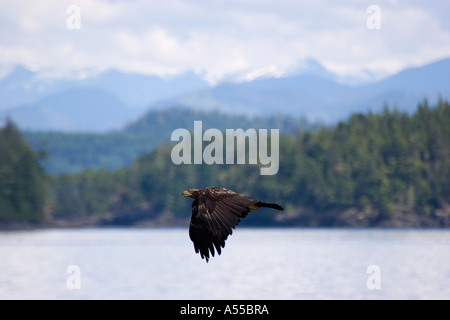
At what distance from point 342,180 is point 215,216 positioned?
140m

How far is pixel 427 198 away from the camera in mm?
148000

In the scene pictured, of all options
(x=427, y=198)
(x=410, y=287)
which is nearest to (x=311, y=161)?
(x=427, y=198)

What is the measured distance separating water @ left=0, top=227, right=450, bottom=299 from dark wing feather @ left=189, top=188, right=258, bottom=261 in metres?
31.8

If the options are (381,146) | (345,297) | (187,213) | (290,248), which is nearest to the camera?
(345,297)

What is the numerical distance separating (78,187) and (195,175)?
31509mm

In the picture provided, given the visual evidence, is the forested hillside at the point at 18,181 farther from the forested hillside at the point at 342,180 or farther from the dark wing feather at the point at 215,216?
the dark wing feather at the point at 215,216

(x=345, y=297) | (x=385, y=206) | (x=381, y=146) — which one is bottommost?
(x=345, y=297)

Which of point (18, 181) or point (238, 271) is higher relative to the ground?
point (18, 181)

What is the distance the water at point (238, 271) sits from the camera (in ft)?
176

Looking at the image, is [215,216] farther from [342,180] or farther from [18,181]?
[342,180]

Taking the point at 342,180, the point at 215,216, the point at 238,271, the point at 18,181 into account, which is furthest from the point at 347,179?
the point at 215,216

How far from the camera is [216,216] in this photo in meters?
18.5

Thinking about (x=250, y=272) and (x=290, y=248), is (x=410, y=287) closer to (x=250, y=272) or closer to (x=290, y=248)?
(x=250, y=272)

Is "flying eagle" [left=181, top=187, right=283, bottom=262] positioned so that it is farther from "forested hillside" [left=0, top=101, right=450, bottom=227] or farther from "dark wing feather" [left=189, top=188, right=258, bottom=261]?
"forested hillside" [left=0, top=101, right=450, bottom=227]
